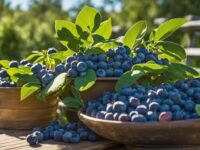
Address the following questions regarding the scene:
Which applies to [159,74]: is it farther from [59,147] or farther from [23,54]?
[23,54]

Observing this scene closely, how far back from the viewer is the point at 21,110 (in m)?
1.10

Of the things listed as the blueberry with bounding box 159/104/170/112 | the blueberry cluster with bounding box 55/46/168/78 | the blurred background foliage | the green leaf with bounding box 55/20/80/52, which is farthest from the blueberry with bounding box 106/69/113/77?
the blurred background foliage

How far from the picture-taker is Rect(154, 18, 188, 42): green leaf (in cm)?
101

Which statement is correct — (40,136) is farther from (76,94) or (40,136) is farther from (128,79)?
(128,79)

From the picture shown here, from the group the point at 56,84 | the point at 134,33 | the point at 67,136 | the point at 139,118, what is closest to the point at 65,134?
the point at 67,136

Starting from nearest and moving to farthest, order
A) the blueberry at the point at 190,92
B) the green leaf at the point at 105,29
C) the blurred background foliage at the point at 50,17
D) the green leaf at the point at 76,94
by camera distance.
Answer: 1. the blueberry at the point at 190,92
2. the green leaf at the point at 76,94
3. the green leaf at the point at 105,29
4. the blurred background foliage at the point at 50,17

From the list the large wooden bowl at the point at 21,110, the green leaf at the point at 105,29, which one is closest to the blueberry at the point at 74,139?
the large wooden bowl at the point at 21,110

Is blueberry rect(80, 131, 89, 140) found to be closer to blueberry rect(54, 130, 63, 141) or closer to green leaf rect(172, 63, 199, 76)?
blueberry rect(54, 130, 63, 141)

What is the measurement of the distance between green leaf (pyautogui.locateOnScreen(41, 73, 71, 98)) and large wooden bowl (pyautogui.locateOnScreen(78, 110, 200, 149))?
0.15 meters

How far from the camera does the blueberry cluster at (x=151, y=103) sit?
0.80 meters

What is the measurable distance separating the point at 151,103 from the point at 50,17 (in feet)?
32.2

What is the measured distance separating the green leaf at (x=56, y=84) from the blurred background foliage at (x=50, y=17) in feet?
11.4

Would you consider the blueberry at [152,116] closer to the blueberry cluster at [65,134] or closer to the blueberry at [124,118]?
the blueberry at [124,118]

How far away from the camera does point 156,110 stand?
815mm
